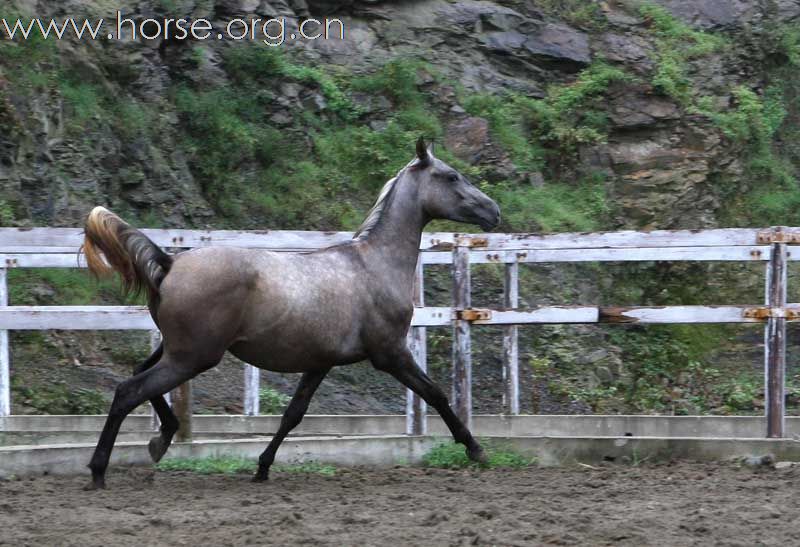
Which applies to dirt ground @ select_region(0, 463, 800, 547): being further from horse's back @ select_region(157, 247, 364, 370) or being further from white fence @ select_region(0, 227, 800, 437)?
white fence @ select_region(0, 227, 800, 437)

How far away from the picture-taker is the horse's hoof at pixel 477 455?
22.7 feet

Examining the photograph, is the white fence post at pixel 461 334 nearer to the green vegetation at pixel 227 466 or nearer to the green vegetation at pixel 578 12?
the green vegetation at pixel 227 466

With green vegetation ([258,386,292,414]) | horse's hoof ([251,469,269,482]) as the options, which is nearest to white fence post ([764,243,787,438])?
horse's hoof ([251,469,269,482])

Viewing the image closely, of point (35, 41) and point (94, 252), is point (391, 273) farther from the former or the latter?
point (35, 41)

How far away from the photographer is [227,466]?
6.76 metres

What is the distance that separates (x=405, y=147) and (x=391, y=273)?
8265 millimetres

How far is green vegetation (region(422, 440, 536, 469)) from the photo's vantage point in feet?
23.1

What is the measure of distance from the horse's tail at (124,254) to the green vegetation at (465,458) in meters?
2.40

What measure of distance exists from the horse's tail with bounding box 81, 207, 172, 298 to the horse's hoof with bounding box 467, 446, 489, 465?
2.44 meters

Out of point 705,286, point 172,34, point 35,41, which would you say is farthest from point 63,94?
point 705,286

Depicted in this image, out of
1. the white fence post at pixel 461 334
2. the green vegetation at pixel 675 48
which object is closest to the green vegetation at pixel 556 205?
the green vegetation at pixel 675 48

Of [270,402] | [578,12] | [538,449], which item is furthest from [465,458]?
[578,12]

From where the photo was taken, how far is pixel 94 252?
6043 mm

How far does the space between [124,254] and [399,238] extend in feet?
6.29
